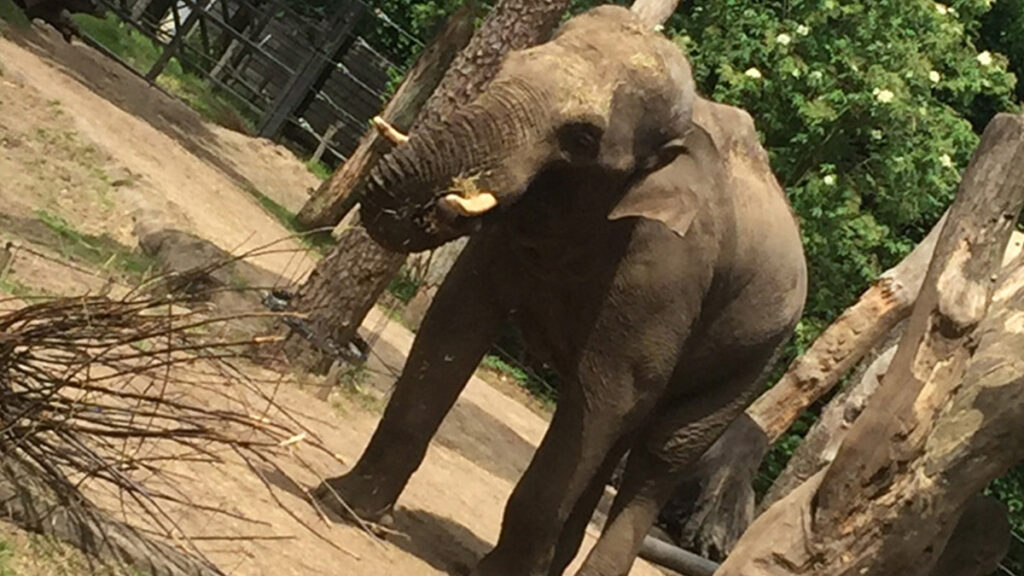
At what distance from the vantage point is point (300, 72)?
1866 centimetres

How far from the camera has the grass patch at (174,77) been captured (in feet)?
56.5

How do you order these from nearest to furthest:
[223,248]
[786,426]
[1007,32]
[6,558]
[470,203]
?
1. [6,558]
2. [470,203]
3. [223,248]
4. [786,426]
5. [1007,32]

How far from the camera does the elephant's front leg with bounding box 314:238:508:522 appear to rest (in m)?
6.15

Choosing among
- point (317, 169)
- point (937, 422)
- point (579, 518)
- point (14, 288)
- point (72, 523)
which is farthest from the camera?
point (317, 169)

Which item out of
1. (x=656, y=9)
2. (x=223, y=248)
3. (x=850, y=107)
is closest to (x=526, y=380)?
(x=850, y=107)

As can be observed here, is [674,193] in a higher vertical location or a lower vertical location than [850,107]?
lower

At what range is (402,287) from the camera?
1437cm

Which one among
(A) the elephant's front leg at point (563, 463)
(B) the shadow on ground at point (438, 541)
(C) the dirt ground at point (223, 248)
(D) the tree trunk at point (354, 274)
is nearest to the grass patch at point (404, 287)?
(C) the dirt ground at point (223, 248)

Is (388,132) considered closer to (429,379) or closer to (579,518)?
(429,379)

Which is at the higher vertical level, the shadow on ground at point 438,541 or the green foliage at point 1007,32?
the green foliage at point 1007,32

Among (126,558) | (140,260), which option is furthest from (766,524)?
(140,260)

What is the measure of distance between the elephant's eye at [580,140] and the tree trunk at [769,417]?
6170mm

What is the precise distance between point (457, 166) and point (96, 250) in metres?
3.70

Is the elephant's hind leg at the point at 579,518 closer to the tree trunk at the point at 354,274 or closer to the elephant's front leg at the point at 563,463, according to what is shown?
the elephant's front leg at the point at 563,463
